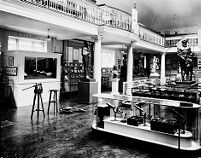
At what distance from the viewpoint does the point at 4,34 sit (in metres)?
9.54

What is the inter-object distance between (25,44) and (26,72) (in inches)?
107

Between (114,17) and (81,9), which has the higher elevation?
(114,17)

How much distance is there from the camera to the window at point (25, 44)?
398 inches

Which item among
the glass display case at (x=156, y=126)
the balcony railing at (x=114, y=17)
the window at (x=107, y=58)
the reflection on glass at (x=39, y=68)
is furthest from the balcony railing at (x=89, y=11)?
the window at (x=107, y=58)

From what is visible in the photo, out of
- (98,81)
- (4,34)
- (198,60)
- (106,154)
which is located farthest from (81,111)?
(198,60)

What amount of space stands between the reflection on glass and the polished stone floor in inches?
120

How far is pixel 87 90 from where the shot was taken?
31.0 feet

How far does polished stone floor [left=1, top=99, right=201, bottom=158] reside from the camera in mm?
3898

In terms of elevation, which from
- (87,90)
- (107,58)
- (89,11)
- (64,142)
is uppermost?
(89,11)

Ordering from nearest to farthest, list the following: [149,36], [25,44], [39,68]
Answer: [39,68] < [25,44] < [149,36]

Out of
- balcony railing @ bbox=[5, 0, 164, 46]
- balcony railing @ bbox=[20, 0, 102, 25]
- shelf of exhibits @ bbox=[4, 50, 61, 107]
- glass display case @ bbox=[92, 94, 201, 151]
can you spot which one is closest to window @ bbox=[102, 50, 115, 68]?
balcony railing @ bbox=[5, 0, 164, 46]

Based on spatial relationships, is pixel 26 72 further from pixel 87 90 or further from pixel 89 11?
pixel 89 11

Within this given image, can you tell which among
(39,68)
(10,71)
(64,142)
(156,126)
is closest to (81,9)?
(39,68)

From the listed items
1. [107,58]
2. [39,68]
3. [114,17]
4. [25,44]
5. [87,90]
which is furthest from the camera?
[107,58]
